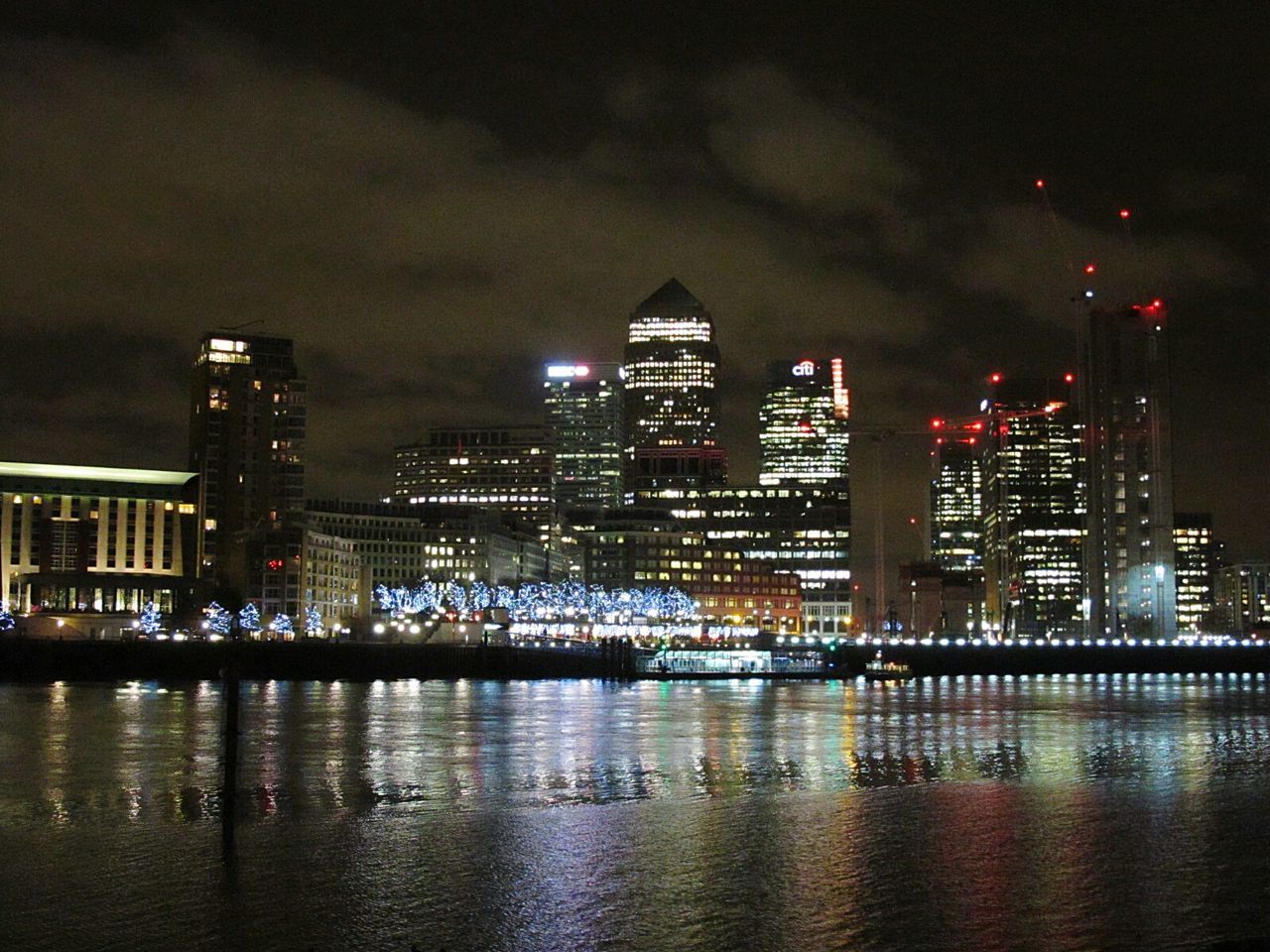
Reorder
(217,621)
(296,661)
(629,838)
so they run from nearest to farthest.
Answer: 1. (629,838)
2. (296,661)
3. (217,621)

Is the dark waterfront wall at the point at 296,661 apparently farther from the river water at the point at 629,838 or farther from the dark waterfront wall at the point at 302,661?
the river water at the point at 629,838

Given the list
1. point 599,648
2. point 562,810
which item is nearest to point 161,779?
point 562,810

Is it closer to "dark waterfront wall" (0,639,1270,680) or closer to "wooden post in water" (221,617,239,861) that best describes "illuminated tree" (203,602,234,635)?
"dark waterfront wall" (0,639,1270,680)

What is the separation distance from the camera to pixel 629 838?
42375 mm

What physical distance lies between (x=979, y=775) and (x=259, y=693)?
7508 centimetres

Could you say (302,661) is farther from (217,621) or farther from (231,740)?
(231,740)

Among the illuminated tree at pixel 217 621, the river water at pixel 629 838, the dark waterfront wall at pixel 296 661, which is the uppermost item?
the illuminated tree at pixel 217 621

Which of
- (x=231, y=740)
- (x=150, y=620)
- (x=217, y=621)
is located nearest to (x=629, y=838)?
(x=231, y=740)

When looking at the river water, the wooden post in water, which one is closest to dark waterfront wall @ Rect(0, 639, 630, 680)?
the river water

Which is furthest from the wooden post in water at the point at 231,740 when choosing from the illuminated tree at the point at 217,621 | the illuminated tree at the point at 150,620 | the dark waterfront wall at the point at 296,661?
the illuminated tree at the point at 217,621

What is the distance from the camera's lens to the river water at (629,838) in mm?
32062

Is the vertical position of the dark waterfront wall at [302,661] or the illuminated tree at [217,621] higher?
the illuminated tree at [217,621]

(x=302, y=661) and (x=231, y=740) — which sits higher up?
(x=231, y=740)

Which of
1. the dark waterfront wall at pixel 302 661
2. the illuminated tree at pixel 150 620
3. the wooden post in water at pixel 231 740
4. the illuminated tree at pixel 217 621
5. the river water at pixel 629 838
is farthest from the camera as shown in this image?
the illuminated tree at pixel 217 621
